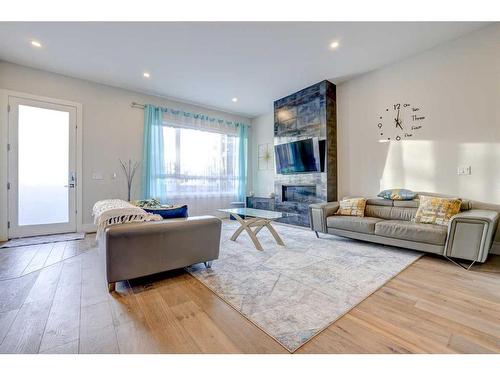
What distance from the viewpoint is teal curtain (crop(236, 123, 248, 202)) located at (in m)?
6.11

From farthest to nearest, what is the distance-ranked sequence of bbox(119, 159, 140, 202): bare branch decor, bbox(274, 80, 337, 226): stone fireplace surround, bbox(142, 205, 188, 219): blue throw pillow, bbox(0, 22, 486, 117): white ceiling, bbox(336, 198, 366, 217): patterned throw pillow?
1. bbox(119, 159, 140, 202): bare branch decor
2. bbox(274, 80, 337, 226): stone fireplace surround
3. bbox(336, 198, 366, 217): patterned throw pillow
4. bbox(0, 22, 486, 117): white ceiling
5. bbox(142, 205, 188, 219): blue throw pillow

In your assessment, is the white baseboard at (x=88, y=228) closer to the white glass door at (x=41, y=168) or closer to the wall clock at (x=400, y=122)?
the white glass door at (x=41, y=168)

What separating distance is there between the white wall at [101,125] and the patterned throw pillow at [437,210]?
499cm

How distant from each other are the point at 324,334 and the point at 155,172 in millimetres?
4410

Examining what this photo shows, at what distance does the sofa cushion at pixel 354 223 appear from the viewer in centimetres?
314

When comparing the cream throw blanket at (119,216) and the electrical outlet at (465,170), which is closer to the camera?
the cream throw blanket at (119,216)

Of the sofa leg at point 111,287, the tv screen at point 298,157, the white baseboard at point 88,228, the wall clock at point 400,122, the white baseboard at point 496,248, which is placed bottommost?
the sofa leg at point 111,287

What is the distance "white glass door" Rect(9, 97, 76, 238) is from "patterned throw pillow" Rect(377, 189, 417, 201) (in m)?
5.42

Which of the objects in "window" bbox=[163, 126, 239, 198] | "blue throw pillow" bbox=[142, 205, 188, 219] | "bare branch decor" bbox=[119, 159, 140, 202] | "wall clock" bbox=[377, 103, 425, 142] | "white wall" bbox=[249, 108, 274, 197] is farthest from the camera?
"white wall" bbox=[249, 108, 274, 197]

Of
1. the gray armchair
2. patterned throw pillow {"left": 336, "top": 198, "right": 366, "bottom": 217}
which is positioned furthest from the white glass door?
patterned throw pillow {"left": 336, "top": 198, "right": 366, "bottom": 217}

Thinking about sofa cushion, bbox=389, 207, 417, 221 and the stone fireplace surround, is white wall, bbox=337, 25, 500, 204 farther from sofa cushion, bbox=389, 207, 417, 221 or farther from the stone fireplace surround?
sofa cushion, bbox=389, 207, 417, 221

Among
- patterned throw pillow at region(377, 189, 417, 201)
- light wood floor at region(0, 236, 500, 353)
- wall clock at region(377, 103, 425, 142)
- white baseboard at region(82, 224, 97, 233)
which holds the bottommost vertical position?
light wood floor at region(0, 236, 500, 353)

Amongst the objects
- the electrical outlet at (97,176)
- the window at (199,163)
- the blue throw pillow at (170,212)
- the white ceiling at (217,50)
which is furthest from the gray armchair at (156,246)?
the window at (199,163)
